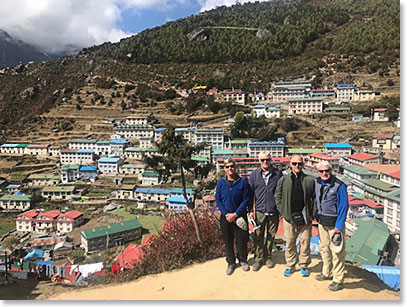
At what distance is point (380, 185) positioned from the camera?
13.0 metres

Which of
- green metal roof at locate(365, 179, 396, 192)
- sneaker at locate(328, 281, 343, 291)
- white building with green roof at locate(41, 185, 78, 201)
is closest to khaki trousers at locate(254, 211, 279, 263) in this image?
sneaker at locate(328, 281, 343, 291)

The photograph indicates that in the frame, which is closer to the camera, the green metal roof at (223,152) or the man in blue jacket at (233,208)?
the man in blue jacket at (233,208)

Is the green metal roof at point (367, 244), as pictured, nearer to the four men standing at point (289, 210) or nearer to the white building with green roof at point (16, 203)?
the four men standing at point (289, 210)

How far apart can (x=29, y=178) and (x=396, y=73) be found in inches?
1501

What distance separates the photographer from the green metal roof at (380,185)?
12.6m

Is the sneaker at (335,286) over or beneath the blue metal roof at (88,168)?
over

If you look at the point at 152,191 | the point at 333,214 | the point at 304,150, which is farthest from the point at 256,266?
the point at 304,150

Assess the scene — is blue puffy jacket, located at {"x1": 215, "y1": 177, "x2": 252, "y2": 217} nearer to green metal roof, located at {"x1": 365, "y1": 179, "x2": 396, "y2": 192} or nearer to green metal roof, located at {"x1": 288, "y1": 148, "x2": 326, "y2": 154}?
green metal roof, located at {"x1": 365, "y1": 179, "x2": 396, "y2": 192}

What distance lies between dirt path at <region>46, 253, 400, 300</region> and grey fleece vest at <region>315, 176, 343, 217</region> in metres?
0.73

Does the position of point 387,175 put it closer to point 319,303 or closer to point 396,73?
point 319,303

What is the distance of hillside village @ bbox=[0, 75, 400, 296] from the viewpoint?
484 inches

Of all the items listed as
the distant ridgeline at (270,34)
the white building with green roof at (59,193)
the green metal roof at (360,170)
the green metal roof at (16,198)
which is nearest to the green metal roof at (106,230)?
the white building with green roof at (59,193)

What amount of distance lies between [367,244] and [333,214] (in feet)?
16.8

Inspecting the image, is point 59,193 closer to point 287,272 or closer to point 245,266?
point 245,266
